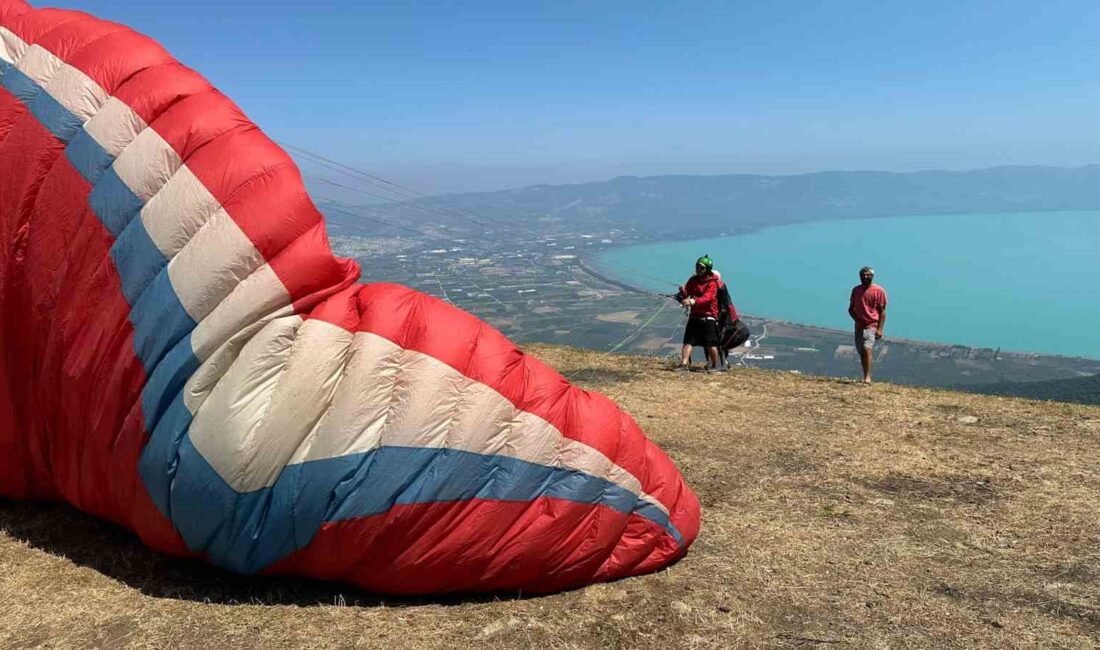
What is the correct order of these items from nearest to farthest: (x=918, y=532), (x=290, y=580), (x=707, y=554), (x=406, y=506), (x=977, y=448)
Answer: (x=406, y=506) → (x=290, y=580) → (x=707, y=554) → (x=918, y=532) → (x=977, y=448)

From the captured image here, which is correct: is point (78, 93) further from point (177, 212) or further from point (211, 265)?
point (211, 265)

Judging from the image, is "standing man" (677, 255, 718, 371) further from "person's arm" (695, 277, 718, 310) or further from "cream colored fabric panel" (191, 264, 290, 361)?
"cream colored fabric panel" (191, 264, 290, 361)

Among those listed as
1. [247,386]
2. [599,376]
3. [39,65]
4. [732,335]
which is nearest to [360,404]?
[247,386]

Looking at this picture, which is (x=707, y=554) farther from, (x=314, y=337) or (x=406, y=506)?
(x=314, y=337)

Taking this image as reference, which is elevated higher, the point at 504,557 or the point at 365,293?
the point at 365,293

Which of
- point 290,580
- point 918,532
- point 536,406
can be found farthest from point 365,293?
point 918,532

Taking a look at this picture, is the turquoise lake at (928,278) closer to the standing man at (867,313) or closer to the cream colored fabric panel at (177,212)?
the standing man at (867,313)

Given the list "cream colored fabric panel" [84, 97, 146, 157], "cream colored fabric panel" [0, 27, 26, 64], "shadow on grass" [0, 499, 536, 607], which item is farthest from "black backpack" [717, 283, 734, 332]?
"cream colored fabric panel" [0, 27, 26, 64]
